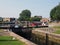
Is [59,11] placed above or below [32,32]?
above

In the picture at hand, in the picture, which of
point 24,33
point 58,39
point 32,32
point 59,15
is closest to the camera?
point 58,39

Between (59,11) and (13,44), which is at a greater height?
(59,11)

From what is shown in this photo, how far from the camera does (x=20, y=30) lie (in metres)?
57.9

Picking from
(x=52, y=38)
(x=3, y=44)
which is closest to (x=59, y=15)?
(x=52, y=38)

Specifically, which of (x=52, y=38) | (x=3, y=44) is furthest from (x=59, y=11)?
(x=3, y=44)

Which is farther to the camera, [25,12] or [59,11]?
[25,12]

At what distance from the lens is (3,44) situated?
21156mm

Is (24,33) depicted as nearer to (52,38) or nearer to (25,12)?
(52,38)

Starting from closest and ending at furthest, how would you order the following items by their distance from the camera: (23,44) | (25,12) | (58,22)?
(23,44)
(58,22)
(25,12)

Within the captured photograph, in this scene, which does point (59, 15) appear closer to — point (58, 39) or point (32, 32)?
point (32, 32)

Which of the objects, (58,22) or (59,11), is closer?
(59,11)

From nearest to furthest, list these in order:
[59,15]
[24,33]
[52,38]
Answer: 1. [52,38]
2. [24,33]
3. [59,15]

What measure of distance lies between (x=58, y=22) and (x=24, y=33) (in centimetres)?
4435

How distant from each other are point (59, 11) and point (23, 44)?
72893mm
